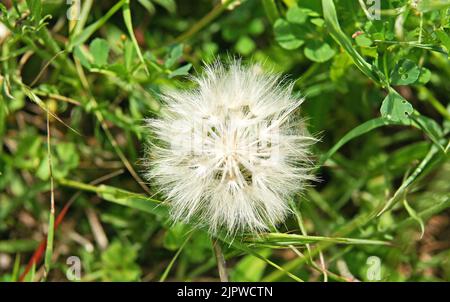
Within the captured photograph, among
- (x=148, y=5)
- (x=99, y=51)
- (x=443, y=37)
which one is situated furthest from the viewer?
(x=148, y=5)

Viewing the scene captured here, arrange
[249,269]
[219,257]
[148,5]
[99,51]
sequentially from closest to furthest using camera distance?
[219,257] < [99,51] < [249,269] < [148,5]

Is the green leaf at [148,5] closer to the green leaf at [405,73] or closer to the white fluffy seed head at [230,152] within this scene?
the white fluffy seed head at [230,152]

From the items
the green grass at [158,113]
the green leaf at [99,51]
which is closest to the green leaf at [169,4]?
the green grass at [158,113]

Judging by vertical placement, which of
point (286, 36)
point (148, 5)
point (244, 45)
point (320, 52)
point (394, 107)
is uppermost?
point (148, 5)

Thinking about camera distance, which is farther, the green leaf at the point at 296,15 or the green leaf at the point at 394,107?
the green leaf at the point at 296,15

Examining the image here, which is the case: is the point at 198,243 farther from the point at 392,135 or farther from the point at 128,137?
the point at 392,135

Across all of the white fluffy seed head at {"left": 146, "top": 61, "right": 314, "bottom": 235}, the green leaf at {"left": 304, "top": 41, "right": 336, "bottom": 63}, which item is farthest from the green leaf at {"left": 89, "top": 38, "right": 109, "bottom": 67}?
the green leaf at {"left": 304, "top": 41, "right": 336, "bottom": 63}

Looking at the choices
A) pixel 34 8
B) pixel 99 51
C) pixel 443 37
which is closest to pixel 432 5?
pixel 443 37

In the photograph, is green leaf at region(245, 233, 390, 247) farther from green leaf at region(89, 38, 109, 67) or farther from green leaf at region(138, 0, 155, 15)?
green leaf at region(138, 0, 155, 15)

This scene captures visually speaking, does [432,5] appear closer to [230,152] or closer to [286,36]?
[286,36]
